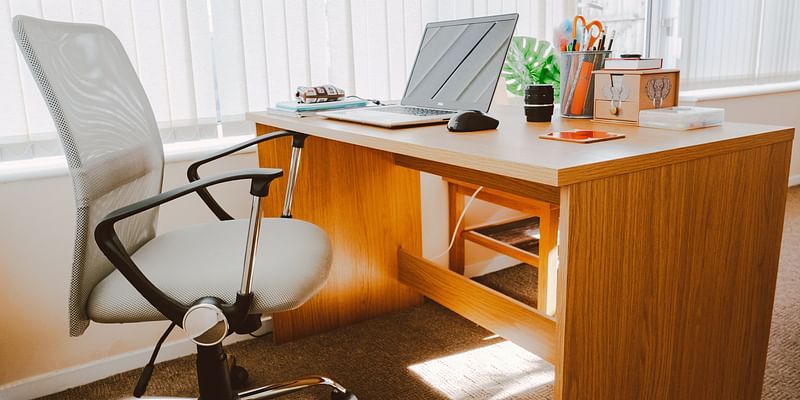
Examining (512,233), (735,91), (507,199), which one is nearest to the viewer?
(507,199)

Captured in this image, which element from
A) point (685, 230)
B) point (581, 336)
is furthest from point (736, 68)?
point (581, 336)

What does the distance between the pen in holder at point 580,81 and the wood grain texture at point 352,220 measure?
0.79 meters

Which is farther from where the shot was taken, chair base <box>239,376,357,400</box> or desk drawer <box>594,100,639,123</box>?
chair base <box>239,376,357,400</box>

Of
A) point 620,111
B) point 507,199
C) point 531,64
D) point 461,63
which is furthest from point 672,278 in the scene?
point 531,64

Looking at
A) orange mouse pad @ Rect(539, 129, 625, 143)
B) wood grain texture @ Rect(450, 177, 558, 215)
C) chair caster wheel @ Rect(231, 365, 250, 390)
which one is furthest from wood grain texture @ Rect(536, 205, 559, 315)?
chair caster wheel @ Rect(231, 365, 250, 390)

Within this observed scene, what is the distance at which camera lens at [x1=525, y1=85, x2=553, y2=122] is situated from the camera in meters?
1.52

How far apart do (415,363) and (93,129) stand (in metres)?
1.16

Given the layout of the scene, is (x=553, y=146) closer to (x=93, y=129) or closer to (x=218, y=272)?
(x=218, y=272)

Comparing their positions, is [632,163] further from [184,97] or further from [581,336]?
[184,97]

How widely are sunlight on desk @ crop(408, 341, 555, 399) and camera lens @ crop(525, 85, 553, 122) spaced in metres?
0.77

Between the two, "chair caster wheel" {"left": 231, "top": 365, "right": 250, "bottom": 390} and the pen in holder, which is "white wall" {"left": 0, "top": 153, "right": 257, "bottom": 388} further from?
the pen in holder

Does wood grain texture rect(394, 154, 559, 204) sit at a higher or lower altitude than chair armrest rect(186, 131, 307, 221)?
lower

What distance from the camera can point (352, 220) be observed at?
2162 mm

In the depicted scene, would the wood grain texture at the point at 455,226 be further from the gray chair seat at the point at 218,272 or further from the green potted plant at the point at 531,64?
the gray chair seat at the point at 218,272
